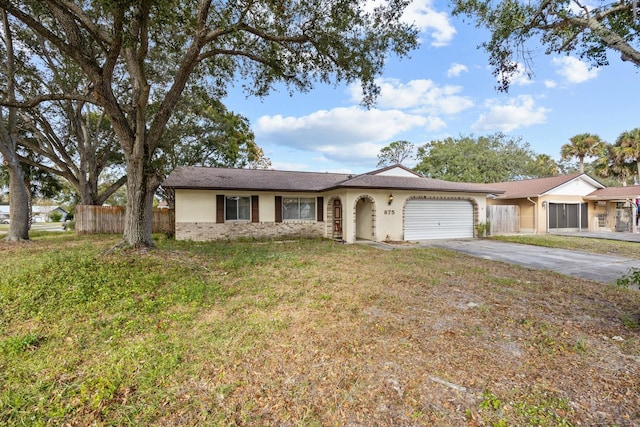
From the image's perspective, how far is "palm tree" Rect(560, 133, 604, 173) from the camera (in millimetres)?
21562

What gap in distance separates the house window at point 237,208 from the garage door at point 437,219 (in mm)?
7371

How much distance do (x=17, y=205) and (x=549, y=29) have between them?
59.3 ft

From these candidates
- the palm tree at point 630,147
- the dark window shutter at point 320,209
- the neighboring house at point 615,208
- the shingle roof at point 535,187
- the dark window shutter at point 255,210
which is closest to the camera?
the dark window shutter at point 255,210

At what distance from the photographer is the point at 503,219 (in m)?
16.3

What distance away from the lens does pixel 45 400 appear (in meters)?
2.44

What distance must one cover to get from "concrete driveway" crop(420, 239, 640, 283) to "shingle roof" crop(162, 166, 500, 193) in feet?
11.1

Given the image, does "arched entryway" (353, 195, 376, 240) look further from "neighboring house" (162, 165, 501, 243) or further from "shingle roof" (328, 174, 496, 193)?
"shingle roof" (328, 174, 496, 193)

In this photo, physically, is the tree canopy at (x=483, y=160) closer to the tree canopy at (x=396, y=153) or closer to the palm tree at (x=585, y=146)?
the tree canopy at (x=396, y=153)

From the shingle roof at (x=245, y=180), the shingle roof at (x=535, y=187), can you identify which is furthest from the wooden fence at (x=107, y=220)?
the shingle roof at (x=535, y=187)

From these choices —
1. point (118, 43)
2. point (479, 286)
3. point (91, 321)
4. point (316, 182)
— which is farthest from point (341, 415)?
point (316, 182)

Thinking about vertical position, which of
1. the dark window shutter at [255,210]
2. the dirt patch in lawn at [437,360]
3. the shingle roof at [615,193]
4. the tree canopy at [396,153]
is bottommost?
the dirt patch in lawn at [437,360]

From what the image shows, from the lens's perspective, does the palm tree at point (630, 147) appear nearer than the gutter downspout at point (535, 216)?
No

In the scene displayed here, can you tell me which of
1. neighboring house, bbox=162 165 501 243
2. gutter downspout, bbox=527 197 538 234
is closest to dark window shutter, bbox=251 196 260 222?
neighboring house, bbox=162 165 501 243

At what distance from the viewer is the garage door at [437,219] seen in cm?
1354
